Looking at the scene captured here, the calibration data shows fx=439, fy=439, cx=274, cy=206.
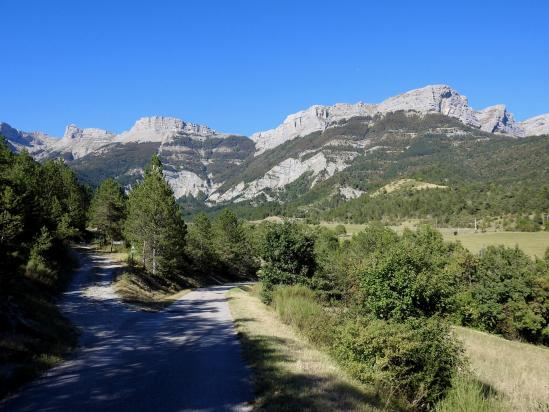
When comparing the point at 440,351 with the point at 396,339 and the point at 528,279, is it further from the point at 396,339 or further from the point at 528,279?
the point at 528,279

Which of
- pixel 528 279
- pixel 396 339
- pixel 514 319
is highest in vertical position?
pixel 396 339

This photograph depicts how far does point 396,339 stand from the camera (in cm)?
1177

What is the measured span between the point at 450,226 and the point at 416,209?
25.3 meters

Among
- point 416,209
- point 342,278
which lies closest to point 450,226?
point 416,209

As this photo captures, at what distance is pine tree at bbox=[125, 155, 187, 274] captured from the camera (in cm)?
4472

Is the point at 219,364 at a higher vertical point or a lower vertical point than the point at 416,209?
lower

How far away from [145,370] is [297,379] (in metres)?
4.13

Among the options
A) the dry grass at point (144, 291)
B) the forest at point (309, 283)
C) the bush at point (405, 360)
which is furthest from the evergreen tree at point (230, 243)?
the bush at point (405, 360)

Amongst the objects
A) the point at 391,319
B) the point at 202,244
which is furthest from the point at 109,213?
the point at 391,319

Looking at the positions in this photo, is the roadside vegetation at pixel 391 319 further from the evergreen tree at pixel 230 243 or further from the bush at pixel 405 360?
the evergreen tree at pixel 230 243

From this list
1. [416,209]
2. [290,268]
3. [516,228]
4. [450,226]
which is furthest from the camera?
[416,209]

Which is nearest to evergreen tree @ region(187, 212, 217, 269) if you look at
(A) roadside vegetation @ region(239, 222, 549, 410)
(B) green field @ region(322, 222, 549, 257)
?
(A) roadside vegetation @ region(239, 222, 549, 410)

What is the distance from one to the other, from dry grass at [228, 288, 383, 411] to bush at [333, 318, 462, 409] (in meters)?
0.73

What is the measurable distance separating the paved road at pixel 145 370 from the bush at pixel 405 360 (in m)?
3.21
